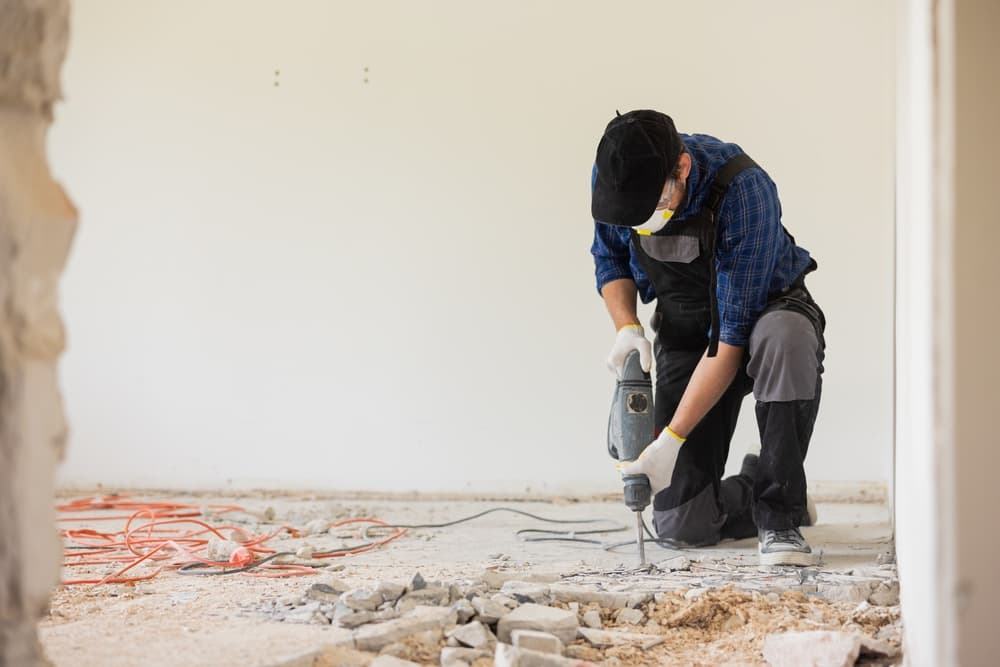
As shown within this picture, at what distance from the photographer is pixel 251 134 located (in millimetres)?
4195

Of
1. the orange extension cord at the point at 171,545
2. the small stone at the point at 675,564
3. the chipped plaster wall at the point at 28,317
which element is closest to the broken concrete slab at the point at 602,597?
the small stone at the point at 675,564

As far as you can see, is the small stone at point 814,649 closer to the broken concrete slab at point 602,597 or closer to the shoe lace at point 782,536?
the broken concrete slab at point 602,597

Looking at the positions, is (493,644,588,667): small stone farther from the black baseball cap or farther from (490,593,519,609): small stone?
the black baseball cap

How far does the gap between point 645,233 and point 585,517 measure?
4.31 feet

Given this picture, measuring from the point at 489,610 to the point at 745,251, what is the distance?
1138 mm

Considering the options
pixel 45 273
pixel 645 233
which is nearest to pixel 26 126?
pixel 45 273

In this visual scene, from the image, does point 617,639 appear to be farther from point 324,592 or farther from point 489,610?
point 324,592

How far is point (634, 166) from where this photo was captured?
89.6 inches

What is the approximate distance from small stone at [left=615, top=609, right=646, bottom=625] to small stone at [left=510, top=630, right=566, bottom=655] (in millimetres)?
305

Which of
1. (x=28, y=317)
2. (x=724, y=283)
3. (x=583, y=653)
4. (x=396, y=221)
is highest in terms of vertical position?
(x=396, y=221)

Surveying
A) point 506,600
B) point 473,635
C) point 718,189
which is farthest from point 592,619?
point 718,189

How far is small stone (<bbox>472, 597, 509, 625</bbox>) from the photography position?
1.91 metres

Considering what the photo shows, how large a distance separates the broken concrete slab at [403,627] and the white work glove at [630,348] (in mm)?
944

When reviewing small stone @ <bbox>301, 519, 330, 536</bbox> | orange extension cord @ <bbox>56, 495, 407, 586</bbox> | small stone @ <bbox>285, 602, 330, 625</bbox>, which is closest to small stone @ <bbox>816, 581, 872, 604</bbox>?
small stone @ <bbox>285, 602, 330, 625</bbox>
